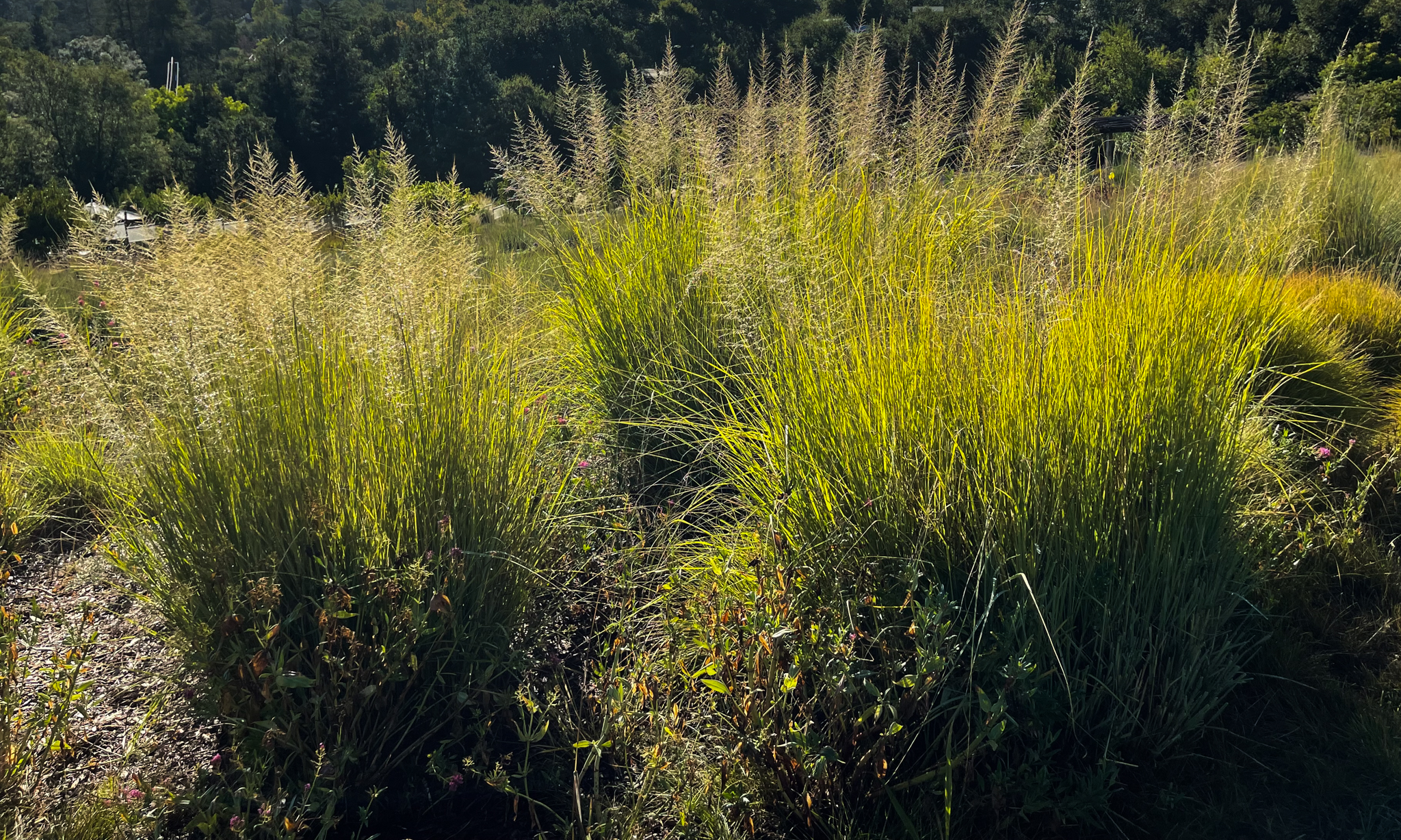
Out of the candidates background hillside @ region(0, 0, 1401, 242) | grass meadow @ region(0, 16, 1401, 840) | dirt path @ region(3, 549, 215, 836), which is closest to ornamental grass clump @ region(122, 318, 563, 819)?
grass meadow @ region(0, 16, 1401, 840)

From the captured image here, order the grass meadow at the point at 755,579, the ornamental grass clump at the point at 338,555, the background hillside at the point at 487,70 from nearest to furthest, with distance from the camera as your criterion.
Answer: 1. the grass meadow at the point at 755,579
2. the ornamental grass clump at the point at 338,555
3. the background hillside at the point at 487,70

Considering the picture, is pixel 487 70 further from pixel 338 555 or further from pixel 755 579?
pixel 755 579

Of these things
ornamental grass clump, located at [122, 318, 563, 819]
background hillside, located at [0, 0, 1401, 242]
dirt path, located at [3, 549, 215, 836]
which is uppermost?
background hillside, located at [0, 0, 1401, 242]

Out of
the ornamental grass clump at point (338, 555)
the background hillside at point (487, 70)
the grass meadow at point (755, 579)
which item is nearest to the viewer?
the grass meadow at point (755, 579)

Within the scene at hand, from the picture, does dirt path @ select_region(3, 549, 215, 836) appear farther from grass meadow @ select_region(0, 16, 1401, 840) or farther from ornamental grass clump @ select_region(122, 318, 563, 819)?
ornamental grass clump @ select_region(122, 318, 563, 819)

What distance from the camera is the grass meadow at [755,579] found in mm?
2064

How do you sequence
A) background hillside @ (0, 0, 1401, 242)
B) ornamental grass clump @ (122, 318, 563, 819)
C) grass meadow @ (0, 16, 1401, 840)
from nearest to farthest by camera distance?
grass meadow @ (0, 16, 1401, 840) < ornamental grass clump @ (122, 318, 563, 819) < background hillside @ (0, 0, 1401, 242)

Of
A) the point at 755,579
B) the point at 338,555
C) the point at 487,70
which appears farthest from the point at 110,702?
the point at 487,70

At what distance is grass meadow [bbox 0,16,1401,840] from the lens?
206 centimetres

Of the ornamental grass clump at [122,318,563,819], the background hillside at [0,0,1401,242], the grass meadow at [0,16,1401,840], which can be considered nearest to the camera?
the grass meadow at [0,16,1401,840]

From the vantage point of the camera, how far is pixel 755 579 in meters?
2.36

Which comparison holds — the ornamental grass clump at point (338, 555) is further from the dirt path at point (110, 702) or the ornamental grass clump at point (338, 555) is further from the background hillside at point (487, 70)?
the background hillside at point (487, 70)

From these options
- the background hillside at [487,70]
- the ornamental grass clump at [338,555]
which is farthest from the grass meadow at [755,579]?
the background hillside at [487,70]

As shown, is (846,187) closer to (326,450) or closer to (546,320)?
(546,320)
